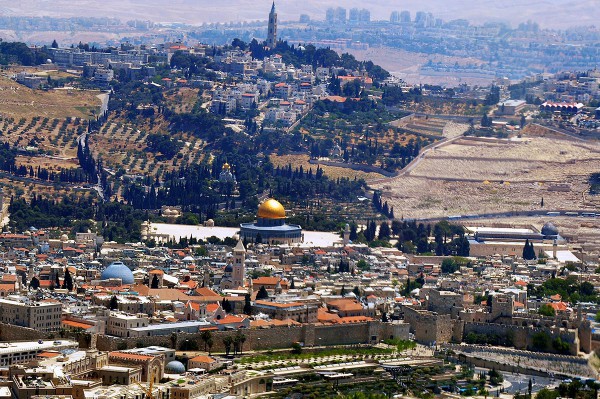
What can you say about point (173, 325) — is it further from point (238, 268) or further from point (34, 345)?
point (238, 268)

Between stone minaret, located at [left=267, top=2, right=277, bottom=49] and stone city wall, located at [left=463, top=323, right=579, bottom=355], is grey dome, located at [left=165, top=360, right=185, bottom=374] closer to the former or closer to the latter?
stone city wall, located at [left=463, top=323, right=579, bottom=355]

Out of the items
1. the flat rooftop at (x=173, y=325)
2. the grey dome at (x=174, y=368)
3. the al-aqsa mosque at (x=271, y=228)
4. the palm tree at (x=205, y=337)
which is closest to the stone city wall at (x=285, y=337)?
the palm tree at (x=205, y=337)

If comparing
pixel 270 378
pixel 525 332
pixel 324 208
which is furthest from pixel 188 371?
pixel 324 208

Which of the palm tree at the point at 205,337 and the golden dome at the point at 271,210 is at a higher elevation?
the palm tree at the point at 205,337

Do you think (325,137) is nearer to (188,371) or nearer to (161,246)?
(161,246)

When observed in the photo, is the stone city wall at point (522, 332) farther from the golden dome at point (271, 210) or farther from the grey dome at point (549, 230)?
the grey dome at point (549, 230)

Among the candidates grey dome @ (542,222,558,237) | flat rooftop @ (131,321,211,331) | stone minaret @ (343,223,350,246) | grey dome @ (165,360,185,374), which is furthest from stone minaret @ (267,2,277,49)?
grey dome @ (165,360,185,374)
